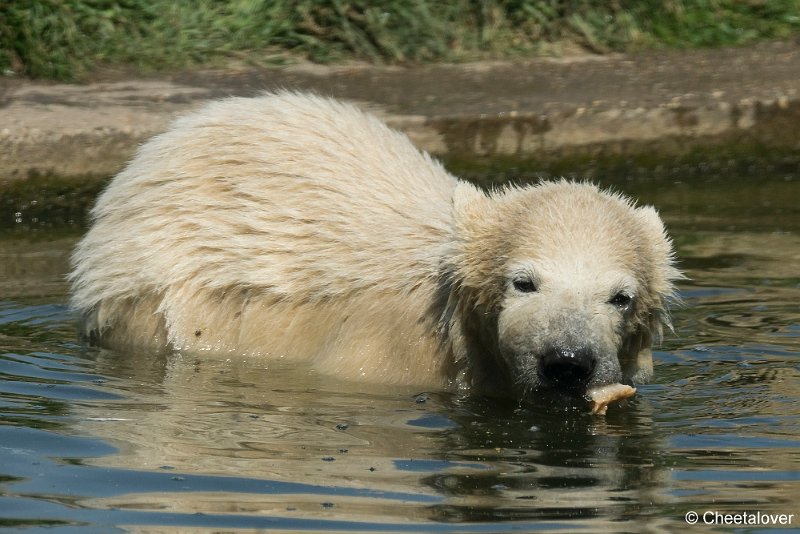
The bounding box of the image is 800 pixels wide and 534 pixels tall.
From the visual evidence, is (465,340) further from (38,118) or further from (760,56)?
(760,56)

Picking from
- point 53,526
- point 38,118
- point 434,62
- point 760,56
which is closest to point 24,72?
point 38,118

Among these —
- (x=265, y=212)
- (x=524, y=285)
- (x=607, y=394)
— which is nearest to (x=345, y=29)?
(x=265, y=212)

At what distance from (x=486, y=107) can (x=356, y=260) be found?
11.3 ft

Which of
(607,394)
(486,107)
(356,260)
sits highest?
(486,107)

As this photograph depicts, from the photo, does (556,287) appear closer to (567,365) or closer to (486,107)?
(567,365)

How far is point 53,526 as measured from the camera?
3.62 metres

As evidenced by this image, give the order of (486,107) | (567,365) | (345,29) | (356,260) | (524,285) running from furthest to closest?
(345,29), (486,107), (356,260), (524,285), (567,365)

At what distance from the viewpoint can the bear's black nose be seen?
4.49 metres

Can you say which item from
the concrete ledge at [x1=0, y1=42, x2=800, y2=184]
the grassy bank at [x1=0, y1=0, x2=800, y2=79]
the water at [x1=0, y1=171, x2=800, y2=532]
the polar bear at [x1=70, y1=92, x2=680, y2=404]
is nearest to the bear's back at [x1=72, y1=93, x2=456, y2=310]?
the polar bear at [x1=70, y1=92, x2=680, y2=404]

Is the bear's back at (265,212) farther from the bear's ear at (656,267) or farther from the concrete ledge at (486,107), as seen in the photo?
the concrete ledge at (486,107)

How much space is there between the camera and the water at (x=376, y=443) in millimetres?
3773

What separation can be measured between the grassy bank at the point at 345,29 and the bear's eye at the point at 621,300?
517cm

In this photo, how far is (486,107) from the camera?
28.8 feet

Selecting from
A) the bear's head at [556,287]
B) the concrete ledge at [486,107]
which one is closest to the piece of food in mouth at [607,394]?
the bear's head at [556,287]
